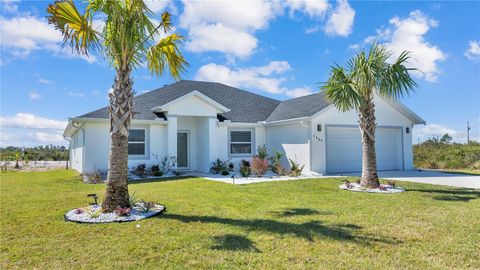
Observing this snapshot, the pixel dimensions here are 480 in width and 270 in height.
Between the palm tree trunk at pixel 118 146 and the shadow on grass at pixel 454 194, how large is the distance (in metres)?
9.90

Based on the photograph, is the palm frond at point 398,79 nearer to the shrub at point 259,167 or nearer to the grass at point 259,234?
the grass at point 259,234

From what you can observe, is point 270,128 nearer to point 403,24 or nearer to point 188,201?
point 403,24

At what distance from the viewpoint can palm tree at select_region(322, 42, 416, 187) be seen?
12.2m

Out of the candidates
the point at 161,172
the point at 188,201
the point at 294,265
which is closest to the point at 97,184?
the point at 161,172

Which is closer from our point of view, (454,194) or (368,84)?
(454,194)

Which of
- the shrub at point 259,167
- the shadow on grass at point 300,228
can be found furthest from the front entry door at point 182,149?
the shadow on grass at point 300,228

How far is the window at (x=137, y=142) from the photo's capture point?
18.8 m

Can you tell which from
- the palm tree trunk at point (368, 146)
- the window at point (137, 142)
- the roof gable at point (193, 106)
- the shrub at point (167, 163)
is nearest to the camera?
the palm tree trunk at point (368, 146)

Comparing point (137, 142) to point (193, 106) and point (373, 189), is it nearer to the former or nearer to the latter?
point (193, 106)

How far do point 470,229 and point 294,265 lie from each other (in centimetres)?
458

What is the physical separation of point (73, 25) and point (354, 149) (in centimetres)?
1702

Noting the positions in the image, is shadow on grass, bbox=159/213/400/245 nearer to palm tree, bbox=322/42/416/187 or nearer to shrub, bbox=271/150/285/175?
palm tree, bbox=322/42/416/187

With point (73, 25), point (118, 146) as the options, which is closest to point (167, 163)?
point (118, 146)

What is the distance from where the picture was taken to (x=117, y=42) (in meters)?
8.73
